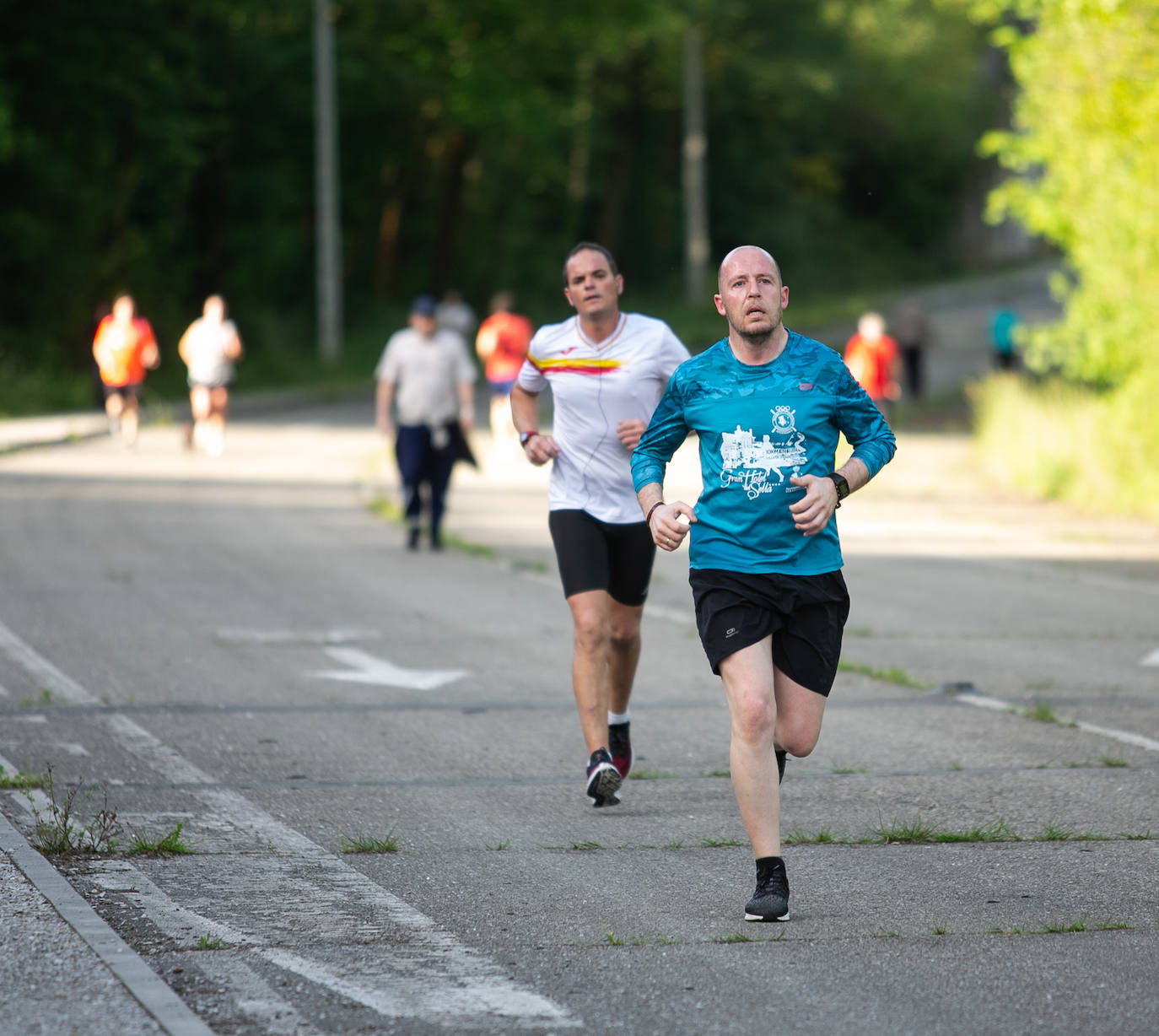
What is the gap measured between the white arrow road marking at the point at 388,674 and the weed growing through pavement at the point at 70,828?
10.2 ft

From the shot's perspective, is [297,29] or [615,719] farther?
[297,29]

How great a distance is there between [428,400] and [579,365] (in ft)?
27.1

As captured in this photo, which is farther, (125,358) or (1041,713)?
(125,358)

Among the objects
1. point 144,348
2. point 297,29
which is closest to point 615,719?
point 144,348

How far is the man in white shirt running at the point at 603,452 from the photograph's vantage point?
7.54 metres

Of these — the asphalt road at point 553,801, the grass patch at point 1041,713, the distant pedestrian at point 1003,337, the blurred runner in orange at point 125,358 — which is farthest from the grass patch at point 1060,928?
the distant pedestrian at point 1003,337

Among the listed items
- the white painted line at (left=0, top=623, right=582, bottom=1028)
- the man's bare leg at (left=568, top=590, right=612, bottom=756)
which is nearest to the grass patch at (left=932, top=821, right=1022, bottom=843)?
the man's bare leg at (left=568, top=590, right=612, bottom=756)

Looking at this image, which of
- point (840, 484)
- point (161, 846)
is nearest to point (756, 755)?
point (840, 484)

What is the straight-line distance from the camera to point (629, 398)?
25.2 feet

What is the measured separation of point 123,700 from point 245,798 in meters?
2.24

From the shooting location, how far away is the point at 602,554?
755 cm

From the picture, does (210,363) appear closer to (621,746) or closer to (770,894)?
(621,746)

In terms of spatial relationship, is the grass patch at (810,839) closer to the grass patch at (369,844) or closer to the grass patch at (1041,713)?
the grass patch at (369,844)

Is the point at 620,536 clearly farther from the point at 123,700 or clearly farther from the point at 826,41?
the point at 826,41
